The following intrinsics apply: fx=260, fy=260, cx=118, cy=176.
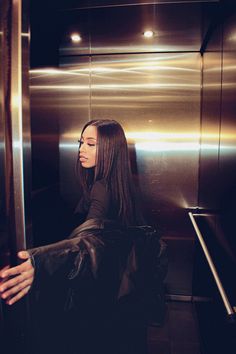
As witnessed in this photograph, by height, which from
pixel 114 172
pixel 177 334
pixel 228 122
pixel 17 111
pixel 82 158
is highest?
pixel 228 122

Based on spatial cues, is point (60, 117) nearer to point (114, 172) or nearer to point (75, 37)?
point (75, 37)

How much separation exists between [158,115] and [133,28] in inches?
34.5

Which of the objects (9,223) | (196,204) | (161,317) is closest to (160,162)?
(196,204)

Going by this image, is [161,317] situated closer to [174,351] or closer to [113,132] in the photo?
[174,351]

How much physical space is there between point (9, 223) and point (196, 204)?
2570 mm

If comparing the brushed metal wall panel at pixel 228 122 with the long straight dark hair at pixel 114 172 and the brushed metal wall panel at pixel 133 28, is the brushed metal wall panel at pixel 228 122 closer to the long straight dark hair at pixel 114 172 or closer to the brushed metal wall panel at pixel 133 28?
the long straight dark hair at pixel 114 172

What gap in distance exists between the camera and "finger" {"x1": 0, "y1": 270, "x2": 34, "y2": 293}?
1.71ft

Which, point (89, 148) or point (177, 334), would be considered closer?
point (89, 148)

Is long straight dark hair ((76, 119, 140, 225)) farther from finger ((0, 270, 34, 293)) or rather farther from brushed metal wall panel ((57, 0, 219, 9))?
finger ((0, 270, 34, 293))

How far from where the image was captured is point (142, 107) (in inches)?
111

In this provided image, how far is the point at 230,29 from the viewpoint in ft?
5.31

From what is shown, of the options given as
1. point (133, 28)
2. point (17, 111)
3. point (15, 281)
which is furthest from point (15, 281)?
point (133, 28)

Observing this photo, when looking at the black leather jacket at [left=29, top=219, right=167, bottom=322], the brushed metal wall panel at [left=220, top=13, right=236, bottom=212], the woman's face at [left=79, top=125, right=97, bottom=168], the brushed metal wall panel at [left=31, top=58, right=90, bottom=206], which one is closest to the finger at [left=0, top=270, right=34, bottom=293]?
the black leather jacket at [left=29, top=219, right=167, bottom=322]

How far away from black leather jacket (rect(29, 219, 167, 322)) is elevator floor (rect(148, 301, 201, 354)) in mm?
708
